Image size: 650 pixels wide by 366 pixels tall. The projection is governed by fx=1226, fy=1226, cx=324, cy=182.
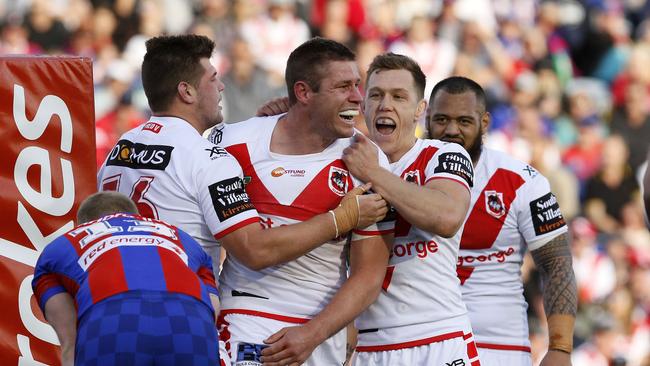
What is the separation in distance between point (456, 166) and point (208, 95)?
1459 mm

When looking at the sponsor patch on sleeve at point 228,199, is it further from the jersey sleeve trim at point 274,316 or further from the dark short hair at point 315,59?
the dark short hair at point 315,59

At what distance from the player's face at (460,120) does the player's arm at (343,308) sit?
5.29ft

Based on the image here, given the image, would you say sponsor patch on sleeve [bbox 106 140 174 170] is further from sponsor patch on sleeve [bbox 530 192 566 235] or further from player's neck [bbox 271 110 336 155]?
sponsor patch on sleeve [bbox 530 192 566 235]

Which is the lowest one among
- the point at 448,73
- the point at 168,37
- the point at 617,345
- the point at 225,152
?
the point at 617,345

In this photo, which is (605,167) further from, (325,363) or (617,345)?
(325,363)

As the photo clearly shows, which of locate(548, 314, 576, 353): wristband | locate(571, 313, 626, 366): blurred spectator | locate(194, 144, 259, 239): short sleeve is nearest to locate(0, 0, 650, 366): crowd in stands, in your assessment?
locate(571, 313, 626, 366): blurred spectator

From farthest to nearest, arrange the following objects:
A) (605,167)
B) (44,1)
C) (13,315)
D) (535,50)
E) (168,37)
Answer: (535,50) < (605,167) < (44,1) < (168,37) < (13,315)

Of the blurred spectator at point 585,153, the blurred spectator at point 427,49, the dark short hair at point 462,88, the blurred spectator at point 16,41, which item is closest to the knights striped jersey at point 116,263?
the dark short hair at point 462,88

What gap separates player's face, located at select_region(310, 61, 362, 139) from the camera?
265 inches

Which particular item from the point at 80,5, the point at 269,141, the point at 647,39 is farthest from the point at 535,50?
the point at 269,141

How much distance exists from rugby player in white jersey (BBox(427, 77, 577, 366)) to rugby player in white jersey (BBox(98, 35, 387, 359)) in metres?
1.59

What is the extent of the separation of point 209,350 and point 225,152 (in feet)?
4.43

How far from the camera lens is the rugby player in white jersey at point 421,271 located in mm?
6715

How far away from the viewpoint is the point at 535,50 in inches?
748
